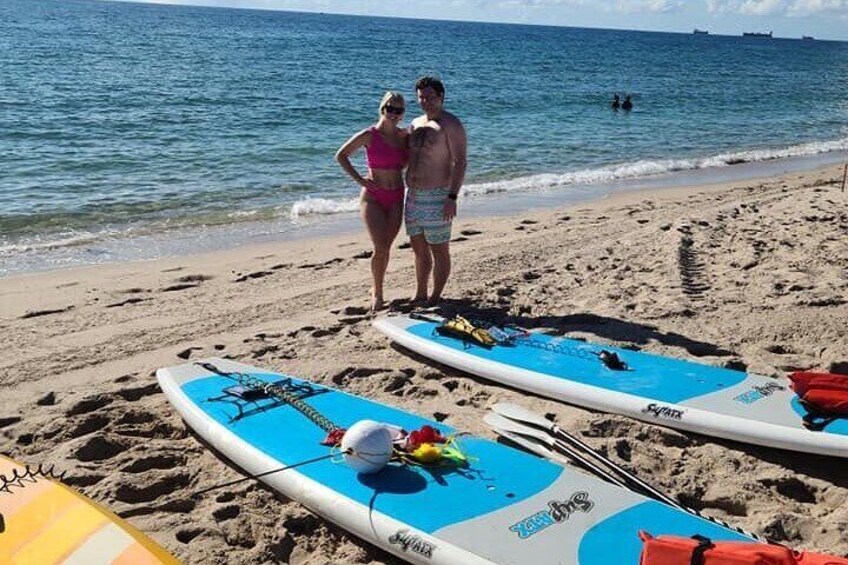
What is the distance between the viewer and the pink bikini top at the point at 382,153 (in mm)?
6082

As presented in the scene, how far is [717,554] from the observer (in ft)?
9.27

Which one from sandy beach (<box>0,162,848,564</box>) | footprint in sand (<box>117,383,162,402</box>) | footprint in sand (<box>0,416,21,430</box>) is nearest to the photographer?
sandy beach (<box>0,162,848,564</box>)

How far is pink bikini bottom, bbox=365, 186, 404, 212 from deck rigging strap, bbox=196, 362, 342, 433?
1823mm

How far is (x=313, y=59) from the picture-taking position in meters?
45.3

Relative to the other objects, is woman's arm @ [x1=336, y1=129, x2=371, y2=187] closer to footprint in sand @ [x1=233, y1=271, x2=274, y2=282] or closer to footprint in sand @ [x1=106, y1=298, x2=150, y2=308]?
footprint in sand @ [x1=233, y1=271, x2=274, y2=282]

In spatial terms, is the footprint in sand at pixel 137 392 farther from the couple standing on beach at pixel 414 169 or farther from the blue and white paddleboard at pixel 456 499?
the couple standing on beach at pixel 414 169

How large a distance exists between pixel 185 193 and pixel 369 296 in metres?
6.09

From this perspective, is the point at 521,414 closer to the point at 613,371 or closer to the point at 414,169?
the point at 613,371

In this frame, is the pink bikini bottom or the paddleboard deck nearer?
the paddleboard deck

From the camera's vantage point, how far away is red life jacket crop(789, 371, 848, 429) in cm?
439

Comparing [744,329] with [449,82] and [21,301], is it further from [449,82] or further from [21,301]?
[449,82]

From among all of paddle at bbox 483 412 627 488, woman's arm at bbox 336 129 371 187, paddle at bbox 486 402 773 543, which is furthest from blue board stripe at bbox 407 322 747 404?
woman's arm at bbox 336 129 371 187

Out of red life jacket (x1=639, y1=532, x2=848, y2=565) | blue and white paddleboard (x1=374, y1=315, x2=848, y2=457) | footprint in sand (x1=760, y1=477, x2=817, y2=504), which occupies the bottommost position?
footprint in sand (x1=760, y1=477, x2=817, y2=504)

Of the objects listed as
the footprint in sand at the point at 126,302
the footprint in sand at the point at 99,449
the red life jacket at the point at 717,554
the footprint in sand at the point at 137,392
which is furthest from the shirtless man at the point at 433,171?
the red life jacket at the point at 717,554
